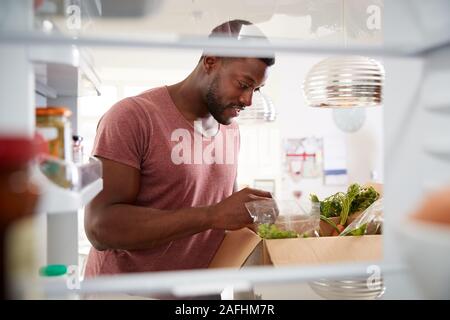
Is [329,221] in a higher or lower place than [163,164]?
lower

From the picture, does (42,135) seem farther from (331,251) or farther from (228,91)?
(228,91)

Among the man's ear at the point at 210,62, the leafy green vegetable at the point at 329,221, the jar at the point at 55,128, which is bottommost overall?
the leafy green vegetable at the point at 329,221

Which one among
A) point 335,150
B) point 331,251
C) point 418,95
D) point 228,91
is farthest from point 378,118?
point 418,95

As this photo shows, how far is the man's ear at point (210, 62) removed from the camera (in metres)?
1.42

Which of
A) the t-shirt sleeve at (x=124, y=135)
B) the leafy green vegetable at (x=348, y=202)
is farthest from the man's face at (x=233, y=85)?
the leafy green vegetable at (x=348, y=202)

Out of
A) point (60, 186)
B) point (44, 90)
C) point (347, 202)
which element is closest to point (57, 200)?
point (60, 186)

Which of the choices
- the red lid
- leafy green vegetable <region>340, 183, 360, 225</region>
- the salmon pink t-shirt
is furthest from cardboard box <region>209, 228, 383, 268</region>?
the red lid

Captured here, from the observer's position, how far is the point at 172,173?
1.34 meters

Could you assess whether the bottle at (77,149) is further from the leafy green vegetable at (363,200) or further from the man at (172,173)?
the leafy green vegetable at (363,200)

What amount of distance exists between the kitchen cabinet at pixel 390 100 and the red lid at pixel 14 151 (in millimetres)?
52

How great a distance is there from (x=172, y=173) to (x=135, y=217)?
0.18 meters

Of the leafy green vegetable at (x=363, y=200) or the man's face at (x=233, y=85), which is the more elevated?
the man's face at (x=233, y=85)

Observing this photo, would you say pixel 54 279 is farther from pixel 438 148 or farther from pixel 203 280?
pixel 438 148

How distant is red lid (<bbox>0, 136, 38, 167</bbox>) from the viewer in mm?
397
